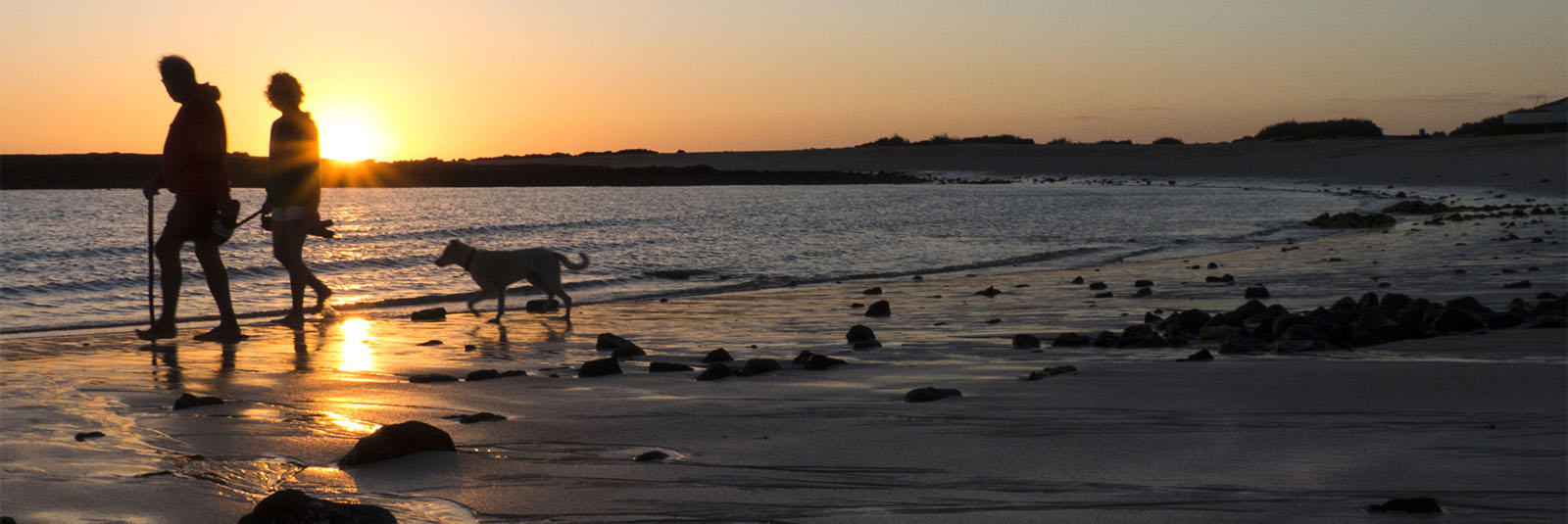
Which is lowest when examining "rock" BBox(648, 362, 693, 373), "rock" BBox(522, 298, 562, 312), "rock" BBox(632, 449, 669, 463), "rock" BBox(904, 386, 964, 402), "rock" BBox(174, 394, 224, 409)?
"rock" BBox(522, 298, 562, 312)

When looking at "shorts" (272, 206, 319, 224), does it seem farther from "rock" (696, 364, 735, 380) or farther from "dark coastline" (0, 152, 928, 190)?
"dark coastline" (0, 152, 928, 190)

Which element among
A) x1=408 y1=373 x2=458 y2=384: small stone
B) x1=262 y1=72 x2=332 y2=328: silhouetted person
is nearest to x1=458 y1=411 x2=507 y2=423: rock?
x1=408 y1=373 x2=458 y2=384: small stone

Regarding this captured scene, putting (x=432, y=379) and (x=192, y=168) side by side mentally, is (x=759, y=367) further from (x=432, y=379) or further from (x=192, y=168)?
(x=192, y=168)

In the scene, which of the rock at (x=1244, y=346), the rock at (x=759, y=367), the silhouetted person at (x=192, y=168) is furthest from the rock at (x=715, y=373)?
the silhouetted person at (x=192, y=168)

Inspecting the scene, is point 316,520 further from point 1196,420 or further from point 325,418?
point 1196,420

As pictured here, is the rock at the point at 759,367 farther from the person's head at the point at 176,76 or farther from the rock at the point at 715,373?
the person's head at the point at 176,76

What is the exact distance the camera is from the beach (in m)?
3.44

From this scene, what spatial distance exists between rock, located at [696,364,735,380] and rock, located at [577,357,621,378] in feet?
1.48

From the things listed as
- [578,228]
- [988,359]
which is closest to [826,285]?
[988,359]

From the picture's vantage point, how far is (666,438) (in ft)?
14.4

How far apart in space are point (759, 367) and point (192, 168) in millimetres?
3877

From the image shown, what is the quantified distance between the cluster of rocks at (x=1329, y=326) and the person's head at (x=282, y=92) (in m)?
4.92

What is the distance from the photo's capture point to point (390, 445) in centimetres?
398

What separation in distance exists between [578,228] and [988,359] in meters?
19.1
